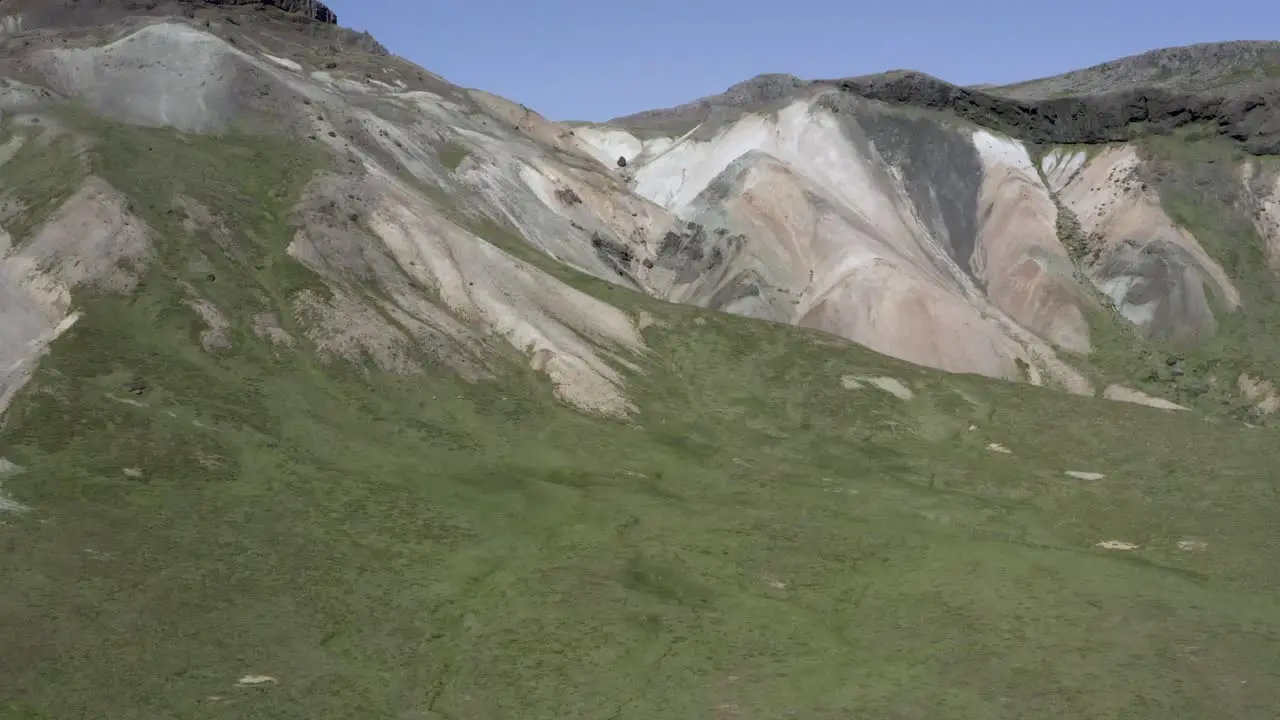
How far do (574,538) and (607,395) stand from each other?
79.5 feet

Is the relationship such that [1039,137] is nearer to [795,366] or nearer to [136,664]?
[795,366]

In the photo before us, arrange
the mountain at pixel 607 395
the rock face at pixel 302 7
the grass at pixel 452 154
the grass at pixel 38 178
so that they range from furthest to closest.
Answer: the rock face at pixel 302 7, the grass at pixel 452 154, the grass at pixel 38 178, the mountain at pixel 607 395

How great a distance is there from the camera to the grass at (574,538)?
46281 millimetres

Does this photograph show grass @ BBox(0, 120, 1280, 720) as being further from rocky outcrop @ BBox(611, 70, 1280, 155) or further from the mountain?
rocky outcrop @ BBox(611, 70, 1280, 155)

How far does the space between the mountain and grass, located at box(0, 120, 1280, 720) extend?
0.29 metres

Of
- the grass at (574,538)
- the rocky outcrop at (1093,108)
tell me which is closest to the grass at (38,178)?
the grass at (574,538)

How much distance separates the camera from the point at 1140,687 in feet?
157

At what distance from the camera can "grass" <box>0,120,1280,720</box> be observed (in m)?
46.3

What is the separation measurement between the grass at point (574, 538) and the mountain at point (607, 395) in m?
0.29

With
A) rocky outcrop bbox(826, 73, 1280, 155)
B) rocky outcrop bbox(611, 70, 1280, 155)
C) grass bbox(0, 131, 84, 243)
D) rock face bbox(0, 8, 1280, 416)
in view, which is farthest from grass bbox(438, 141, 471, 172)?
rocky outcrop bbox(826, 73, 1280, 155)

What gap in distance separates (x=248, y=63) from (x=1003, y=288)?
86066 mm

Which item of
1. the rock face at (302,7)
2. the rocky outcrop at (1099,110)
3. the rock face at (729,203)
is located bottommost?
the rock face at (729,203)

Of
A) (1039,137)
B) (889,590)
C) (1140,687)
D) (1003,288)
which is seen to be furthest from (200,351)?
(1039,137)

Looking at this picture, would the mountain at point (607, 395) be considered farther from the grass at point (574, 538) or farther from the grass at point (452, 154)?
the grass at point (452, 154)
